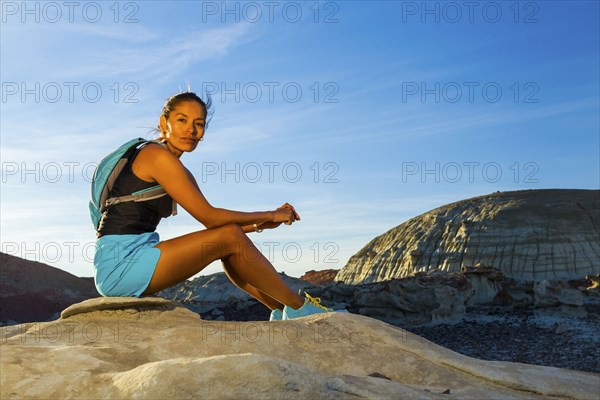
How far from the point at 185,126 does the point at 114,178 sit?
549mm

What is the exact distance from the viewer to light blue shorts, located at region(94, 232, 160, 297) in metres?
3.88

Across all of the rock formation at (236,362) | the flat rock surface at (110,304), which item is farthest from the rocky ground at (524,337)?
the flat rock surface at (110,304)

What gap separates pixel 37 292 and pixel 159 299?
14081 millimetres

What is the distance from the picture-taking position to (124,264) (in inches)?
153

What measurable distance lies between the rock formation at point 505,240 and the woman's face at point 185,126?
62.7 ft

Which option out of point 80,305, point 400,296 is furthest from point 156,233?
point 400,296

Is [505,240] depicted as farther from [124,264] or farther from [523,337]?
[124,264]

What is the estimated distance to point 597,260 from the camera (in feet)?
73.6

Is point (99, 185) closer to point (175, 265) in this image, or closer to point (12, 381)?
point (175, 265)

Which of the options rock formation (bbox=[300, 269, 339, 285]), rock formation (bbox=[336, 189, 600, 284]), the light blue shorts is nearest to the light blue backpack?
the light blue shorts

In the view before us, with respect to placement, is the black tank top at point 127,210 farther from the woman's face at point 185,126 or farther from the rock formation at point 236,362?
the rock formation at point 236,362

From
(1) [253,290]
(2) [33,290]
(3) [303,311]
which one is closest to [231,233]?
(1) [253,290]

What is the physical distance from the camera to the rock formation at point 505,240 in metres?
22.3

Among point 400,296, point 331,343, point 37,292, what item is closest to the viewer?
point 331,343
